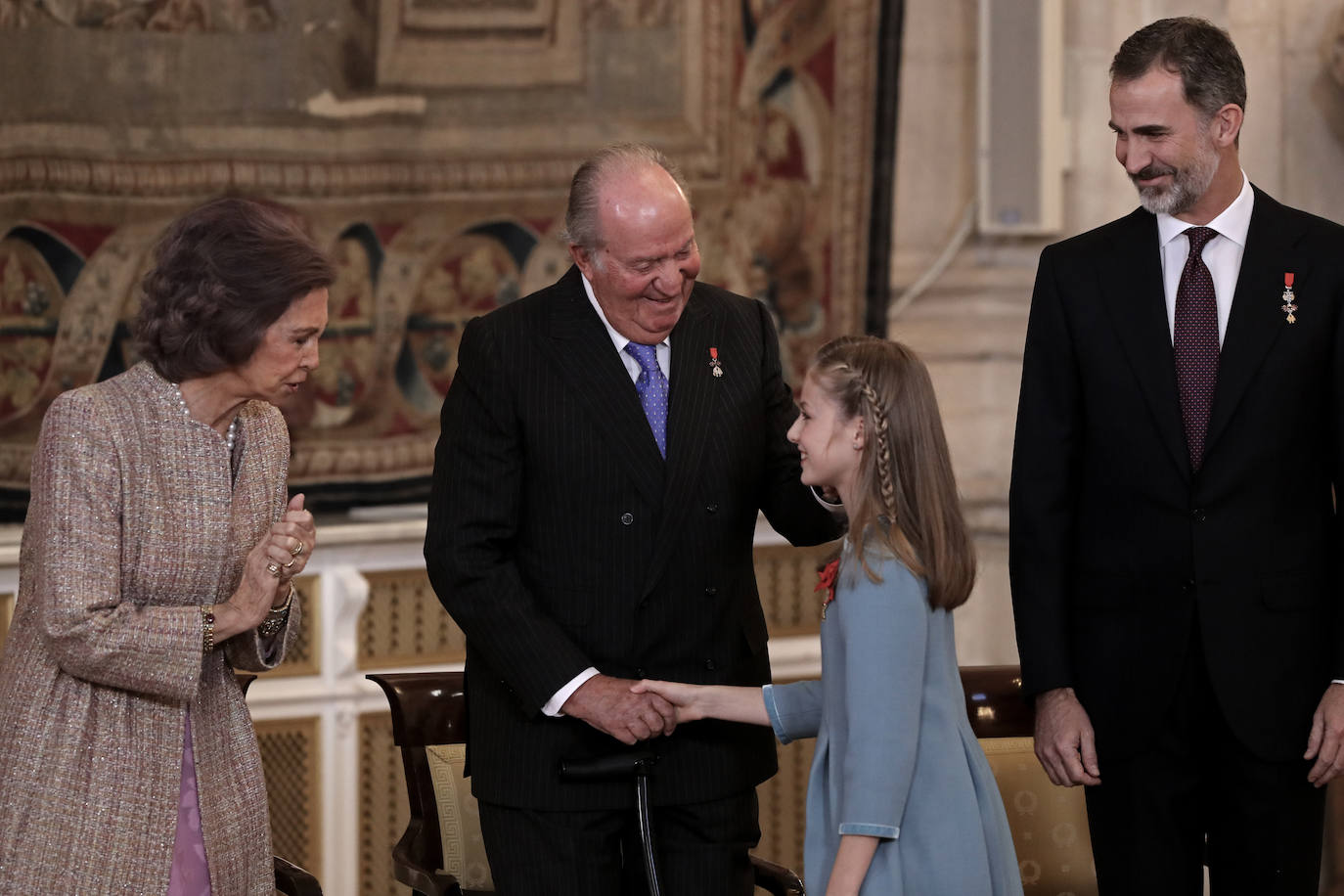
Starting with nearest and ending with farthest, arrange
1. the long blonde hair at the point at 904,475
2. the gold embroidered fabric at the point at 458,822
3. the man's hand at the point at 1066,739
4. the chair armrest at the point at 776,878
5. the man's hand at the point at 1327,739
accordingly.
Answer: the long blonde hair at the point at 904,475 < the man's hand at the point at 1327,739 < the man's hand at the point at 1066,739 < the chair armrest at the point at 776,878 < the gold embroidered fabric at the point at 458,822

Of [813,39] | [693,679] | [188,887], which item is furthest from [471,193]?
[188,887]

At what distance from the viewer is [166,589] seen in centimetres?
289

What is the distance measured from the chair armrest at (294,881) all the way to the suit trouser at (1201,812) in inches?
60.6

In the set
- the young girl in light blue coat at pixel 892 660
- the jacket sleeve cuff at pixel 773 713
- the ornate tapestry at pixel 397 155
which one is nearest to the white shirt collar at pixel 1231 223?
the young girl in light blue coat at pixel 892 660

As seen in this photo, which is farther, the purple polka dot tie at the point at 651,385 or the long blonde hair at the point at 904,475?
the purple polka dot tie at the point at 651,385

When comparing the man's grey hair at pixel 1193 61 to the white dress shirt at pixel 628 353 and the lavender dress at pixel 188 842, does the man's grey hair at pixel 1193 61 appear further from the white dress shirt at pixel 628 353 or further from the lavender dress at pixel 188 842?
the lavender dress at pixel 188 842

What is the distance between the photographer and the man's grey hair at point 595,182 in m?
3.16

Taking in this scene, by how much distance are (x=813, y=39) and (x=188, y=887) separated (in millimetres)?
3834

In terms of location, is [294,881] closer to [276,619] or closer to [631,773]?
[276,619]

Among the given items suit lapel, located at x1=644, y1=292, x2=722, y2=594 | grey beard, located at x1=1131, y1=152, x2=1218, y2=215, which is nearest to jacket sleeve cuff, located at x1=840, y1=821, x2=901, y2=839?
suit lapel, located at x1=644, y1=292, x2=722, y2=594

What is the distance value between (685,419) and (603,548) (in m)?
0.29

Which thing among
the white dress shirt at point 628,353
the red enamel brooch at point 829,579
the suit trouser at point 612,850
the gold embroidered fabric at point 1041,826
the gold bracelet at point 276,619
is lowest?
the gold embroidered fabric at point 1041,826

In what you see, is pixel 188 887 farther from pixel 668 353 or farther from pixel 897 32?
pixel 897 32

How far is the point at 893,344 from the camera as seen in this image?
116 inches
